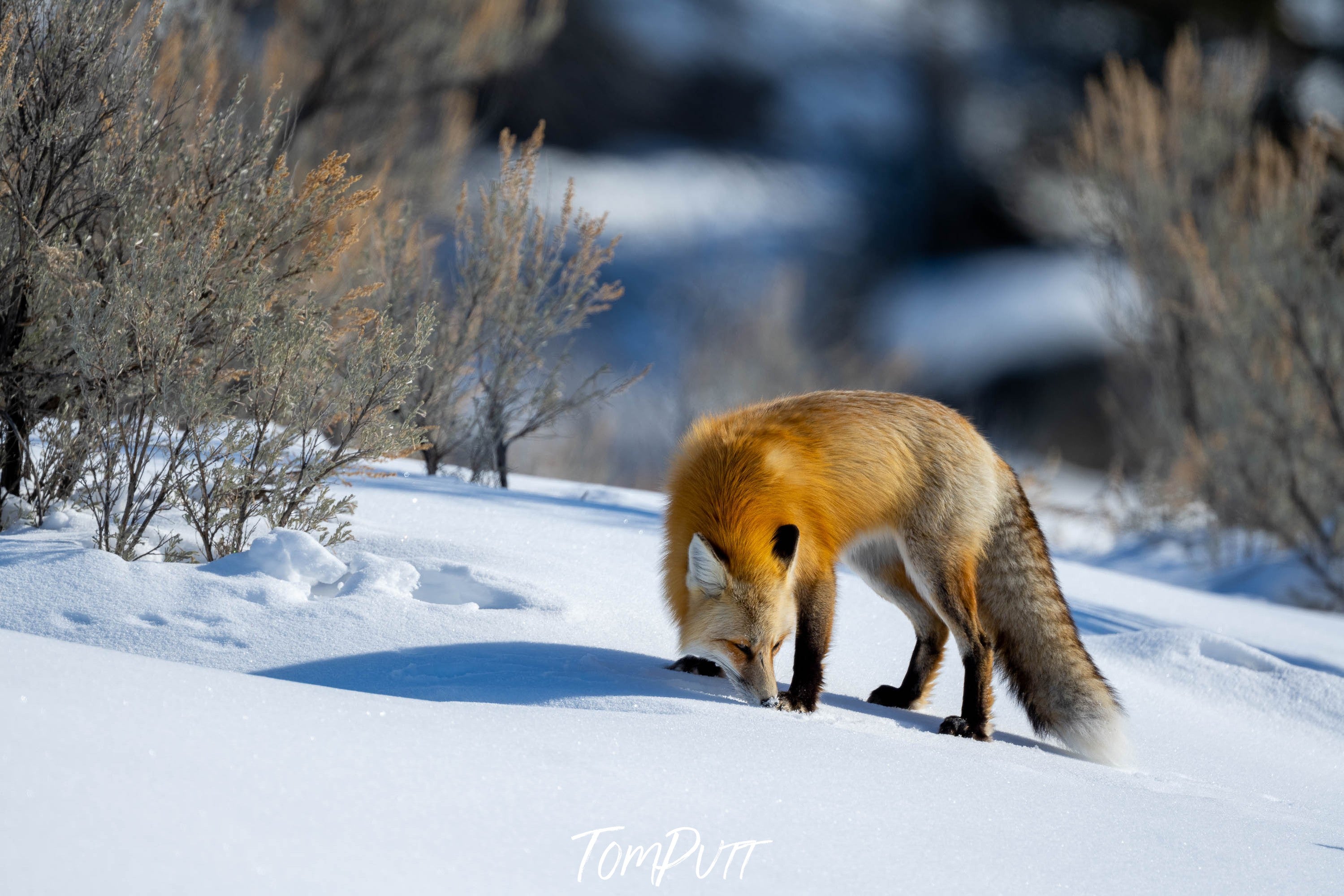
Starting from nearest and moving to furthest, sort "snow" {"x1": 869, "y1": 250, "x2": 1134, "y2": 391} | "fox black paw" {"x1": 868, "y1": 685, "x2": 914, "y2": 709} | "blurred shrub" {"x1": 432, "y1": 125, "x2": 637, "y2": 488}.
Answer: "fox black paw" {"x1": 868, "y1": 685, "x2": 914, "y2": 709}
"blurred shrub" {"x1": 432, "y1": 125, "x2": 637, "y2": 488}
"snow" {"x1": 869, "y1": 250, "x2": 1134, "y2": 391}

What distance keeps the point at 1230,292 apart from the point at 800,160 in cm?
931

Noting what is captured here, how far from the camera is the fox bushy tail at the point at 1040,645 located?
3.20 m

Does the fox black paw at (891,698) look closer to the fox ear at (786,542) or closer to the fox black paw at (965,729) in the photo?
the fox black paw at (965,729)

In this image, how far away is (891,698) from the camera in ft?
11.5

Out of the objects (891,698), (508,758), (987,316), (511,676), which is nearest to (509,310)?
(891,698)

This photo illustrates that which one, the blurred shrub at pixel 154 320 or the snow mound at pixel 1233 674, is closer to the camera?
the blurred shrub at pixel 154 320

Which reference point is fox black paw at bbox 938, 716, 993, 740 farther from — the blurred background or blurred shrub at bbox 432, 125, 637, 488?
the blurred background

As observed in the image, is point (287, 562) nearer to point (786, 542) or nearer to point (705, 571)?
point (705, 571)

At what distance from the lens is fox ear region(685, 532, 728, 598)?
291 cm

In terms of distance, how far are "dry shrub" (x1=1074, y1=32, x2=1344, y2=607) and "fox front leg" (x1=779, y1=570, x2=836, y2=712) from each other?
318 inches

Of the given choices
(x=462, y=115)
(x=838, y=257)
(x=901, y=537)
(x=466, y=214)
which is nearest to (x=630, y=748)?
(x=901, y=537)

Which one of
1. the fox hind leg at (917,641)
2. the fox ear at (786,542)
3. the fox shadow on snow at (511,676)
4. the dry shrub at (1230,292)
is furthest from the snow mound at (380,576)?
the dry shrub at (1230,292)

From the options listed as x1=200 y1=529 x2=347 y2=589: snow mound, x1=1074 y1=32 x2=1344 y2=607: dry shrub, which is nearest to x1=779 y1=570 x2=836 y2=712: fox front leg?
x1=200 y1=529 x2=347 y2=589: snow mound

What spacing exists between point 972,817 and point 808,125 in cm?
1847
